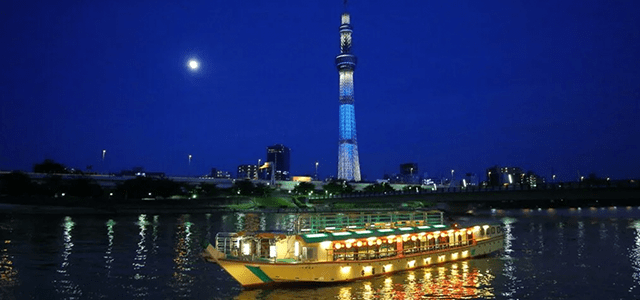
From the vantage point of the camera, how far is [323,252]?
2894 cm

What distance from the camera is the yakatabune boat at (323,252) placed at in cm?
2756

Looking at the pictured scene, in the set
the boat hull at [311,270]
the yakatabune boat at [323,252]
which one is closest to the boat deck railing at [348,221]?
the yakatabune boat at [323,252]

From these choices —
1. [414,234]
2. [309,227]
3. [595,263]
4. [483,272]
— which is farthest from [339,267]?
[595,263]

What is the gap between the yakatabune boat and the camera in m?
27.6

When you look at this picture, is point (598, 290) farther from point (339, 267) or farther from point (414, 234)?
point (339, 267)

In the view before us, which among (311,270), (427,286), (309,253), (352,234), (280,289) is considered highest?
(352,234)

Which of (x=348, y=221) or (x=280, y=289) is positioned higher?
(x=348, y=221)

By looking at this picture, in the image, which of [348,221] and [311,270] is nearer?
[311,270]

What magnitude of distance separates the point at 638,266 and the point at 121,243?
1576 inches

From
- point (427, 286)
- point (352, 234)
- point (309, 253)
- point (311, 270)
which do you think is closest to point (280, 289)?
point (311, 270)

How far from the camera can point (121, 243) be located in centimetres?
4941

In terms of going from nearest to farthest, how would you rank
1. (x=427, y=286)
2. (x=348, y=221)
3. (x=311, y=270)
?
(x=311, y=270), (x=427, y=286), (x=348, y=221)

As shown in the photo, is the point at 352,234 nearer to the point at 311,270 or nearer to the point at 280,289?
the point at 311,270

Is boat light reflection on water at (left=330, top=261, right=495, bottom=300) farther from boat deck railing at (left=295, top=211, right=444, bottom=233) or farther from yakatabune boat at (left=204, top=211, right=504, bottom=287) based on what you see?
boat deck railing at (left=295, top=211, right=444, bottom=233)
